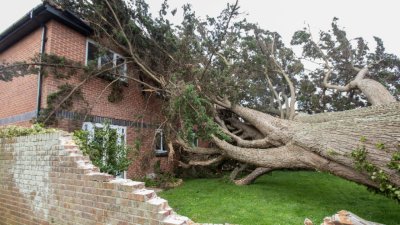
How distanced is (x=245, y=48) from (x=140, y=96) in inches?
214

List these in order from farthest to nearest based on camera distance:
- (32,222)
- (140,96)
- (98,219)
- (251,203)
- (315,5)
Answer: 1. (315,5)
2. (140,96)
3. (251,203)
4. (32,222)
5. (98,219)

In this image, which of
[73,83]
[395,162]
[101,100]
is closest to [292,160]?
[395,162]

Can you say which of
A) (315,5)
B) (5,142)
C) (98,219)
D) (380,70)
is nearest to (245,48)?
(315,5)

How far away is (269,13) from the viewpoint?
49.2 ft

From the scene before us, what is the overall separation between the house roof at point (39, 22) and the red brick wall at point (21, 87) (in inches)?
8.6

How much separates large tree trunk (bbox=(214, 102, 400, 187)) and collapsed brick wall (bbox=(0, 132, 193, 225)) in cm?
464

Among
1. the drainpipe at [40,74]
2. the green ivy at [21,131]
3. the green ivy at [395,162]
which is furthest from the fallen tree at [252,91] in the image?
the green ivy at [21,131]

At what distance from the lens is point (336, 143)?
706 centimetres

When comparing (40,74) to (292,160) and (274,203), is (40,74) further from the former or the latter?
(292,160)

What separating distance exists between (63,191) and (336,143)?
604 cm

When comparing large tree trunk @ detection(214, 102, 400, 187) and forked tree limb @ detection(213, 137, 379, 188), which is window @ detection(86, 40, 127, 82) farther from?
large tree trunk @ detection(214, 102, 400, 187)

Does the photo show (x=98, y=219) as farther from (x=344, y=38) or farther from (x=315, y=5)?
(x=344, y=38)

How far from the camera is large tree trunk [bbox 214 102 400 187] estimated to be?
6.07 metres

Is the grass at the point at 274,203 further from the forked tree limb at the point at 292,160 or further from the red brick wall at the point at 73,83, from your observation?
the red brick wall at the point at 73,83
